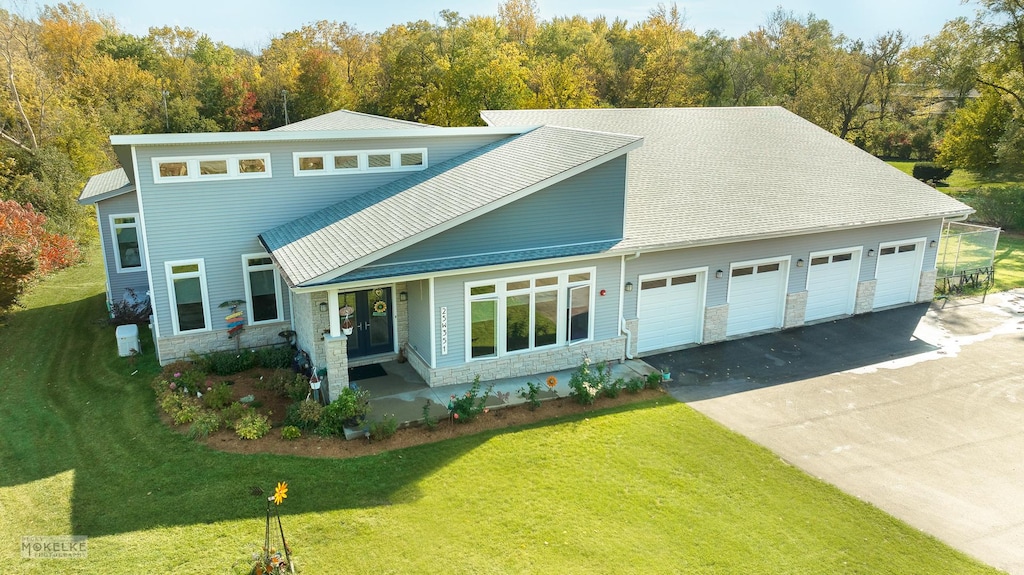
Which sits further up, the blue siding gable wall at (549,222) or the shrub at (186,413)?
the blue siding gable wall at (549,222)

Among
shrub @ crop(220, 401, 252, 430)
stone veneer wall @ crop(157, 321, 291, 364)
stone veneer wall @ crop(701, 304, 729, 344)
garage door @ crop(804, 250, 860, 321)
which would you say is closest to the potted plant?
shrub @ crop(220, 401, 252, 430)

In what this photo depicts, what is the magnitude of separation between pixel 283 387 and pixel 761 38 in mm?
61961

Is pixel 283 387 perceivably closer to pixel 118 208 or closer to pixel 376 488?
pixel 376 488

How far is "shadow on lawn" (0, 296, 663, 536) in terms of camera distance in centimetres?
865

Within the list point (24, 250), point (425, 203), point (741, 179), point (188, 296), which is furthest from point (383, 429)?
point (24, 250)

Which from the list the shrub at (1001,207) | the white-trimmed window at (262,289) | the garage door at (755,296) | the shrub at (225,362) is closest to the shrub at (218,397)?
the shrub at (225,362)

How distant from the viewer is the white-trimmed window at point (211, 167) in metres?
12.4

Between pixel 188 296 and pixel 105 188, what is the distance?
6506 mm

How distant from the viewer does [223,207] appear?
13.1m

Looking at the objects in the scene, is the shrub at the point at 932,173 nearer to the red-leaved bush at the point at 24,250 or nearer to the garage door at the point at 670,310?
the garage door at the point at 670,310

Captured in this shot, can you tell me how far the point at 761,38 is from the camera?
60.6m

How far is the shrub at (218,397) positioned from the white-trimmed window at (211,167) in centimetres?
430

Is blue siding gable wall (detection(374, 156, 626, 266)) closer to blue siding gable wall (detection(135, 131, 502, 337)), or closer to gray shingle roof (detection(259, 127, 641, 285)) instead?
gray shingle roof (detection(259, 127, 641, 285))

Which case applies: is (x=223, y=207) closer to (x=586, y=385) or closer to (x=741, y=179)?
(x=586, y=385)
